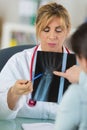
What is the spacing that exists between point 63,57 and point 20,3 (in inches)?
93.5

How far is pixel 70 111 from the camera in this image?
0.68m

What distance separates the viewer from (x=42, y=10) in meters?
1.22

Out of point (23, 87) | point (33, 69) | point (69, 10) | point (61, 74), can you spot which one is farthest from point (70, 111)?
point (69, 10)

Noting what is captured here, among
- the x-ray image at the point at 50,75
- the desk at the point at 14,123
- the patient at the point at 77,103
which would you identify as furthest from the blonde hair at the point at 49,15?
the patient at the point at 77,103

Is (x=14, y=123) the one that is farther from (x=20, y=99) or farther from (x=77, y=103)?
(x=77, y=103)

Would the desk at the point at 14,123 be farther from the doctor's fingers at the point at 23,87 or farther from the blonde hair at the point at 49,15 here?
the blonde hair at the point at 49,15

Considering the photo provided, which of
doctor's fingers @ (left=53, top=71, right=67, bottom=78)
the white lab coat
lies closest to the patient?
doctor's fingers @ (left=53, top=71, right=67, bottom=78)

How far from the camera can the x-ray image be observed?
3.74 ft

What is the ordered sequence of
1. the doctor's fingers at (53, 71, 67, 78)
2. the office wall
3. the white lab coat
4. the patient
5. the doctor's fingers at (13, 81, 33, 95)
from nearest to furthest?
1. the patient
2. the doctor's fingers at (53, 71, 67, 78)
3. the doctor's fingers at (13, 81, 33, 95)
4. the white lab coat
5. the office wall

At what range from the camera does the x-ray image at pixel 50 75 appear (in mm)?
1141

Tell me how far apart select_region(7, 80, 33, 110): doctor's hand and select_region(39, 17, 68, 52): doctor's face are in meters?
0.18

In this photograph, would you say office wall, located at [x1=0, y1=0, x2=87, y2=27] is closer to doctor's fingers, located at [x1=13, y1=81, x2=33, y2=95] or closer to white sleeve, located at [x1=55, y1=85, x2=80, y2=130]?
doctor's fingers, located at [x1=13, y1=81, x2=33, y2=95]

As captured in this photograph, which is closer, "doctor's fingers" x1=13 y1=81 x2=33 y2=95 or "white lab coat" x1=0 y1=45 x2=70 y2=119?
"doctor's fingers" x1=13 y1=81 x2=33 y2=95

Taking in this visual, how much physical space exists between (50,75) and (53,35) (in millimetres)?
155
